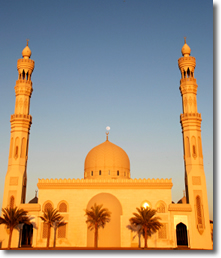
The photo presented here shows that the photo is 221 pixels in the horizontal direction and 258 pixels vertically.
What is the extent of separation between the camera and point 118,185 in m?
27.6

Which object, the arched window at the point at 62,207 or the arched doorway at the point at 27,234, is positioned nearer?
the arched window at the point at 62,207

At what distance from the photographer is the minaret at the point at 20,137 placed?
26.6 meters

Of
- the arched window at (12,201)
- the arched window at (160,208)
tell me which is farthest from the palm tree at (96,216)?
the arched window at (12,201)

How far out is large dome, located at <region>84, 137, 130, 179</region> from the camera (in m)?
32.2

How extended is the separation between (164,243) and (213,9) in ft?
61.3

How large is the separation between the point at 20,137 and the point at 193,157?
16.1 meters

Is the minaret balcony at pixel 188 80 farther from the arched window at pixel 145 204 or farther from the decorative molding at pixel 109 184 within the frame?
the arched window at pixel 145 204

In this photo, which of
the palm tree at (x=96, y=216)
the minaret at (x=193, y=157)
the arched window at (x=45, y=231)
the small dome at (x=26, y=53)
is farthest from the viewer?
the small dome at (x=26, y=53)

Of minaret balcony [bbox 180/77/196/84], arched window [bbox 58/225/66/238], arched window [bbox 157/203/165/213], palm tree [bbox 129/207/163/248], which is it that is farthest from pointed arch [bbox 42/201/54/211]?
minaret balcony [bbox 180/77/196/84]

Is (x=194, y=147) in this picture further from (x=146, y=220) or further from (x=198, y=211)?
(x=146, y=220)

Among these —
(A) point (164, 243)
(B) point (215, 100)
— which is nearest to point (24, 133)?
(A) point (164, 243)

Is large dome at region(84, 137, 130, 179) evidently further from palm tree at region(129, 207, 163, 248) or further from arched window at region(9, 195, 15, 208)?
arched window at region(9, 195, 15, 208)

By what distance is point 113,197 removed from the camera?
27594mm

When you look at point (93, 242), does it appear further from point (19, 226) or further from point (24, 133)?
point (24, 133)
